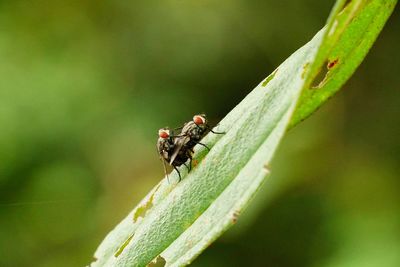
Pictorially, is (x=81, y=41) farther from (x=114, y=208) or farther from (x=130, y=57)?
(x=114, y=208)

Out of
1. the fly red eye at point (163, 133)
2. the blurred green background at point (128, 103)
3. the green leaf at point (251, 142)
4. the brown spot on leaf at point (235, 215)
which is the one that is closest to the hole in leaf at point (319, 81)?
the green leaf at point (251, 142)

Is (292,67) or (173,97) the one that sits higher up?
(173,97)

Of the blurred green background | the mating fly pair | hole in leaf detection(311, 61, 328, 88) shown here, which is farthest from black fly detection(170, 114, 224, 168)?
the blurred green background

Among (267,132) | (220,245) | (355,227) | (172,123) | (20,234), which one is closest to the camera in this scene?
(267,132)

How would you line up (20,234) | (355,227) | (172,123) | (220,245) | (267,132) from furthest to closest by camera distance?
(20,234) → (172,123) → (220,245) → (355,227) → (267,132)

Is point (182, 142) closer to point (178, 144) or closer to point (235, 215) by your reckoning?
point (178, 144)

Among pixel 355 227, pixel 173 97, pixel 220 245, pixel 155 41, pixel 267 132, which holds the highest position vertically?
pixel 155 41

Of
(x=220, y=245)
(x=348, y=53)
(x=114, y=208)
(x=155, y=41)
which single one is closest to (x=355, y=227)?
(x=220, y=245)

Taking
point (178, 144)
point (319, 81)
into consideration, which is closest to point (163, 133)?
point (178, 144)
